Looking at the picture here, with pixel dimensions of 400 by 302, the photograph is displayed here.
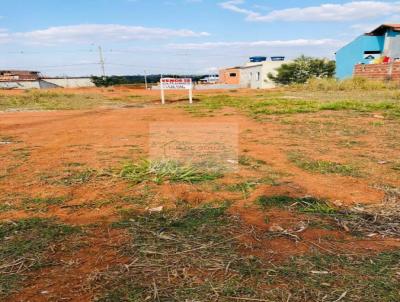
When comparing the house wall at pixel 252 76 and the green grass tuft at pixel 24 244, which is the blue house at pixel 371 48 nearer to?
the house wall at pixel 252 76

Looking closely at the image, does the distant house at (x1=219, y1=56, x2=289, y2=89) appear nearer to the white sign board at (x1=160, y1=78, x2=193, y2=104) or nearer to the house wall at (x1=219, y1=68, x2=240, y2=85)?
the house wall at (x1=219, y1=68, x2=240, y2=85)

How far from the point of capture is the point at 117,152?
5695 millimetres

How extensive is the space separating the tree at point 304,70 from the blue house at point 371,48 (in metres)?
2.60

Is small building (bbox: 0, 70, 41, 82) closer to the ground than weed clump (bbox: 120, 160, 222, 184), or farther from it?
farther from it

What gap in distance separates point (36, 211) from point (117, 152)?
2.52 metres

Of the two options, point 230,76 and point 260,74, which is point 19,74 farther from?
point 260,74

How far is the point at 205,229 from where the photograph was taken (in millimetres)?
2779

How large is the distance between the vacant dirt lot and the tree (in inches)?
1239

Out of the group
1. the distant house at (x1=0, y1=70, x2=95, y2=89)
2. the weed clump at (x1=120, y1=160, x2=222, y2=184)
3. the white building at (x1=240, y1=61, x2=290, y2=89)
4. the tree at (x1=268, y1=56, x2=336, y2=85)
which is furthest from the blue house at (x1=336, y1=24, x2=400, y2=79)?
the distant house at (x1=0, y1=70, x2=95, y2=89)

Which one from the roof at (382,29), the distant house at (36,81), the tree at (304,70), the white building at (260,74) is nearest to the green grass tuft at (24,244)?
the roof at (382,29)

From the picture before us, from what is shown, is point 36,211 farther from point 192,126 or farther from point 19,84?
point 19,84

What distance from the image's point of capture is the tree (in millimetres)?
35125

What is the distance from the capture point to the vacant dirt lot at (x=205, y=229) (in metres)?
2.04

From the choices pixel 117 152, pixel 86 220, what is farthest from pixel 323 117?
pixel 86 220
